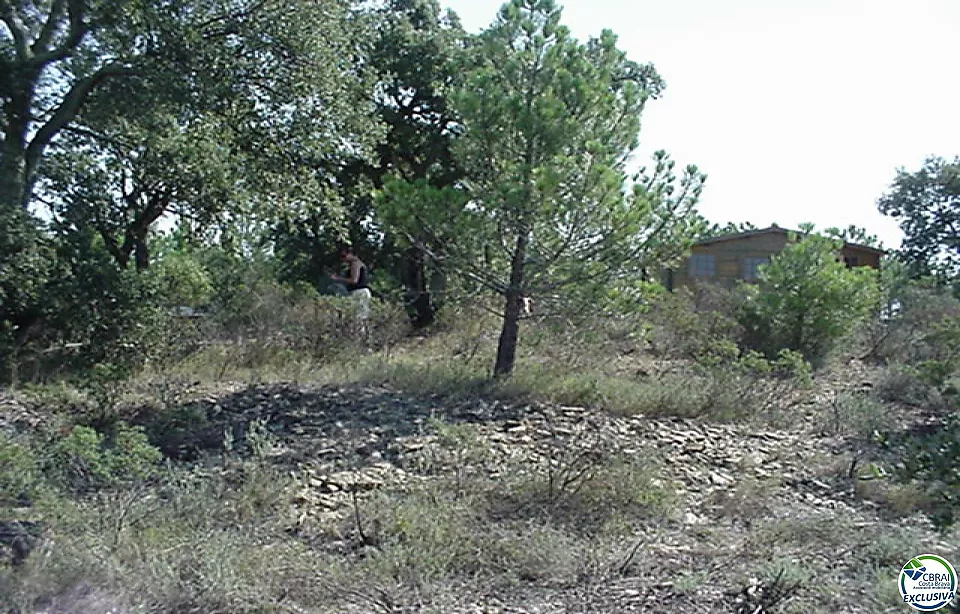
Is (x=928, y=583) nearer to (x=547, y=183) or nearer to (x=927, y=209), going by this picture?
(x=547, y=183)

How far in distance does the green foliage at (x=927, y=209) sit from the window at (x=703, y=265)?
8.20 metres

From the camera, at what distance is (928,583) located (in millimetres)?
3400

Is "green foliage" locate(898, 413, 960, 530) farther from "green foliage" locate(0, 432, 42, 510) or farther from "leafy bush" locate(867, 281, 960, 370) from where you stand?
"leafy bush" locate(867, 281, 960, 370)

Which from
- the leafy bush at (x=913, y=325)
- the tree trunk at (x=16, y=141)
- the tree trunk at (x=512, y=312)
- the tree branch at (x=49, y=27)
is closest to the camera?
the tree trunk at (x=16, y=141)

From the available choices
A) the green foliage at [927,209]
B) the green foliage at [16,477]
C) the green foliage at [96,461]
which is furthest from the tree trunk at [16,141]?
the green foliage at [927,209]

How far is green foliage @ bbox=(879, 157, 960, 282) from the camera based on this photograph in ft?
84.1

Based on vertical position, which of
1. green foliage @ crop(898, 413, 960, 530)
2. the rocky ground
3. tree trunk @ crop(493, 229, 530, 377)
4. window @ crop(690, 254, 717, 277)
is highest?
window @ crop(690, 254, 717, 277)

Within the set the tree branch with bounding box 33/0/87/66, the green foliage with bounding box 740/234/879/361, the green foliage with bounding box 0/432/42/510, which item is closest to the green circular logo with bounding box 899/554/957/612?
the green foliage with bounding box 0/432/42/510

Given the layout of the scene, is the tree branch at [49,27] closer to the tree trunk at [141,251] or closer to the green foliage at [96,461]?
the tree trunk at [141,251]

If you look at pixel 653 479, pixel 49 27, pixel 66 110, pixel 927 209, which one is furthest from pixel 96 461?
pixel 927 209

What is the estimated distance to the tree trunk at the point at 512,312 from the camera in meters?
8.09

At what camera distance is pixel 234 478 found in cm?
485

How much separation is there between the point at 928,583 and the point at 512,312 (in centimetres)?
533

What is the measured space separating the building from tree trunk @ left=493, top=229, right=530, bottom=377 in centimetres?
1307
